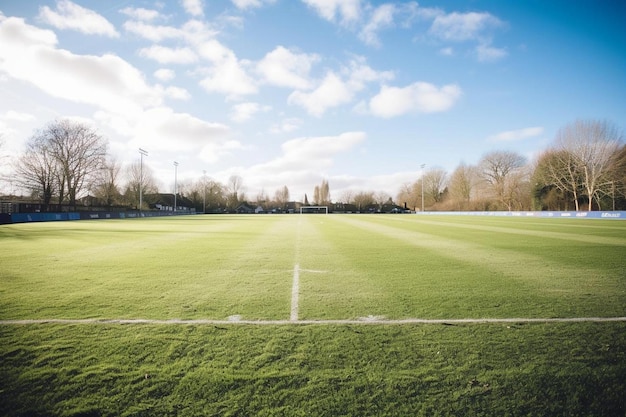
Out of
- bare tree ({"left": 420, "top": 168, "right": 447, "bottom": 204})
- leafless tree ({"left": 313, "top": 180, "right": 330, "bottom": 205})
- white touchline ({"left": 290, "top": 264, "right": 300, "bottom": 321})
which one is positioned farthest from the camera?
leafless tree ({"left": 313, "top": 180, "right": 330, "bottom": 205})

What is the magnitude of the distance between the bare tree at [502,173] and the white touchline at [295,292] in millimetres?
71408

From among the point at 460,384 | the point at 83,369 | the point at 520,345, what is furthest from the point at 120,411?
the point at 520,345

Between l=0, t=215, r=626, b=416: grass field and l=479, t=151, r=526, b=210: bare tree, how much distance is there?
228 ft

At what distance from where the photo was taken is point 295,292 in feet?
17.6

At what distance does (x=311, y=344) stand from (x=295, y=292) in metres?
2.08

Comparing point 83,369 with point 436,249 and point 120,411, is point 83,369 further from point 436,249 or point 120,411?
point 436,249

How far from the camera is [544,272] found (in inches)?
271

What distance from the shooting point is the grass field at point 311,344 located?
239 cm

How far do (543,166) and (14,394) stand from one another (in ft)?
A: 228

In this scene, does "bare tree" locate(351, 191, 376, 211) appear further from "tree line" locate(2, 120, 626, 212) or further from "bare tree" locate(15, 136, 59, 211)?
"bare tree" locate(15, 136, 59, 211)

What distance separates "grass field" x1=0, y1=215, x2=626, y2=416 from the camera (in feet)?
7.84

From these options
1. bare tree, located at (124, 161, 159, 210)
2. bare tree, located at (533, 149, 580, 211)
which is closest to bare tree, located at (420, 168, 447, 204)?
bare tree, located at (533, 149, 580, 211)

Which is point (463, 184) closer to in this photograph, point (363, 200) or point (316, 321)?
point (363, 200)

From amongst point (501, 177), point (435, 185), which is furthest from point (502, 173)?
point (435, 185)
